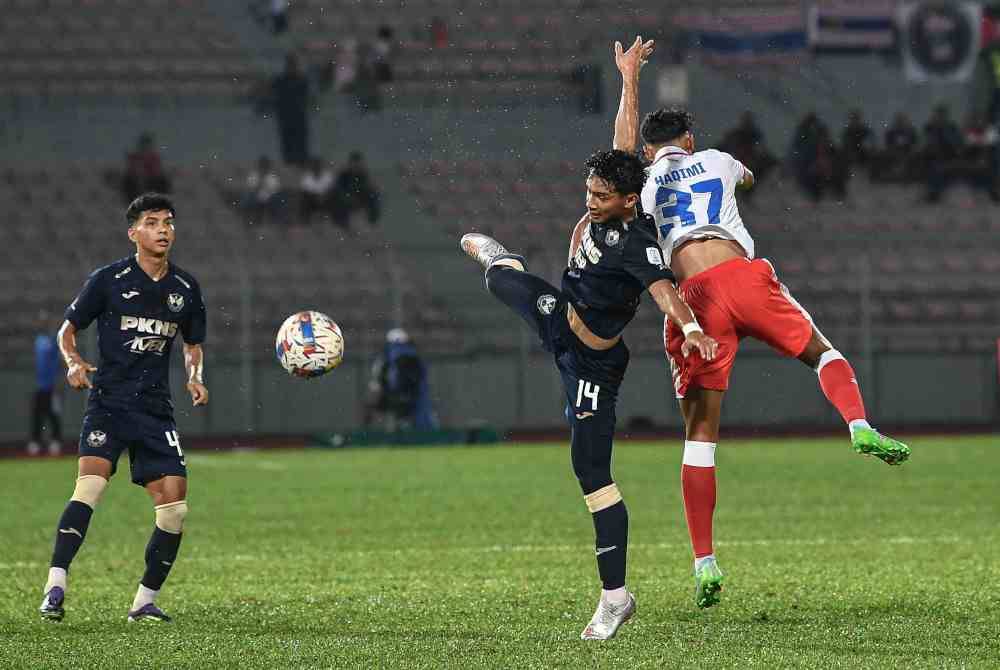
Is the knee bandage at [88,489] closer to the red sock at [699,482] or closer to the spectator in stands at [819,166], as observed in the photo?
the red sock at [699,482]

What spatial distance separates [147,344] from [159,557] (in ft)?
3.62

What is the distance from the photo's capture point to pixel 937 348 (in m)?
27.3

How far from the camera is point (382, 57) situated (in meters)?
30.4

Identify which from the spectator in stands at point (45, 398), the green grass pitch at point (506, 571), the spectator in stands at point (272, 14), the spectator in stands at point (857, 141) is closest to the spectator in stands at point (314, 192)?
the spectator in stands at point (272, 14)

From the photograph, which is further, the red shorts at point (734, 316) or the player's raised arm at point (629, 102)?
the player's raised arm at point (629, 102)

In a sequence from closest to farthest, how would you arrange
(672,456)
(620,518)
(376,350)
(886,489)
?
(620,518)
(886,489)
(672,456)
(376,350)

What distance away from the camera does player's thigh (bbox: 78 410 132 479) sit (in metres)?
8.53

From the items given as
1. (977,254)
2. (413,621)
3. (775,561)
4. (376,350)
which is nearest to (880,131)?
(977,254)

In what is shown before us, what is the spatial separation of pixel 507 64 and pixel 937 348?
9.44 m

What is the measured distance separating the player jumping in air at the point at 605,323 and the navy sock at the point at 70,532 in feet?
8.64

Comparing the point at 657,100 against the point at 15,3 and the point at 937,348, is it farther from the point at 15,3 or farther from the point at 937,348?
the point at 15,3

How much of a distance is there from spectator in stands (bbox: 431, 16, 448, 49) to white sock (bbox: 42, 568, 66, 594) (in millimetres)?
23631

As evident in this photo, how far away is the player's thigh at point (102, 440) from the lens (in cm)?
853

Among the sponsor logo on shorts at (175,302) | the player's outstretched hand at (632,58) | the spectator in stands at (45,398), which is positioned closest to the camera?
the sponsor logo on shorts at (175,302)
